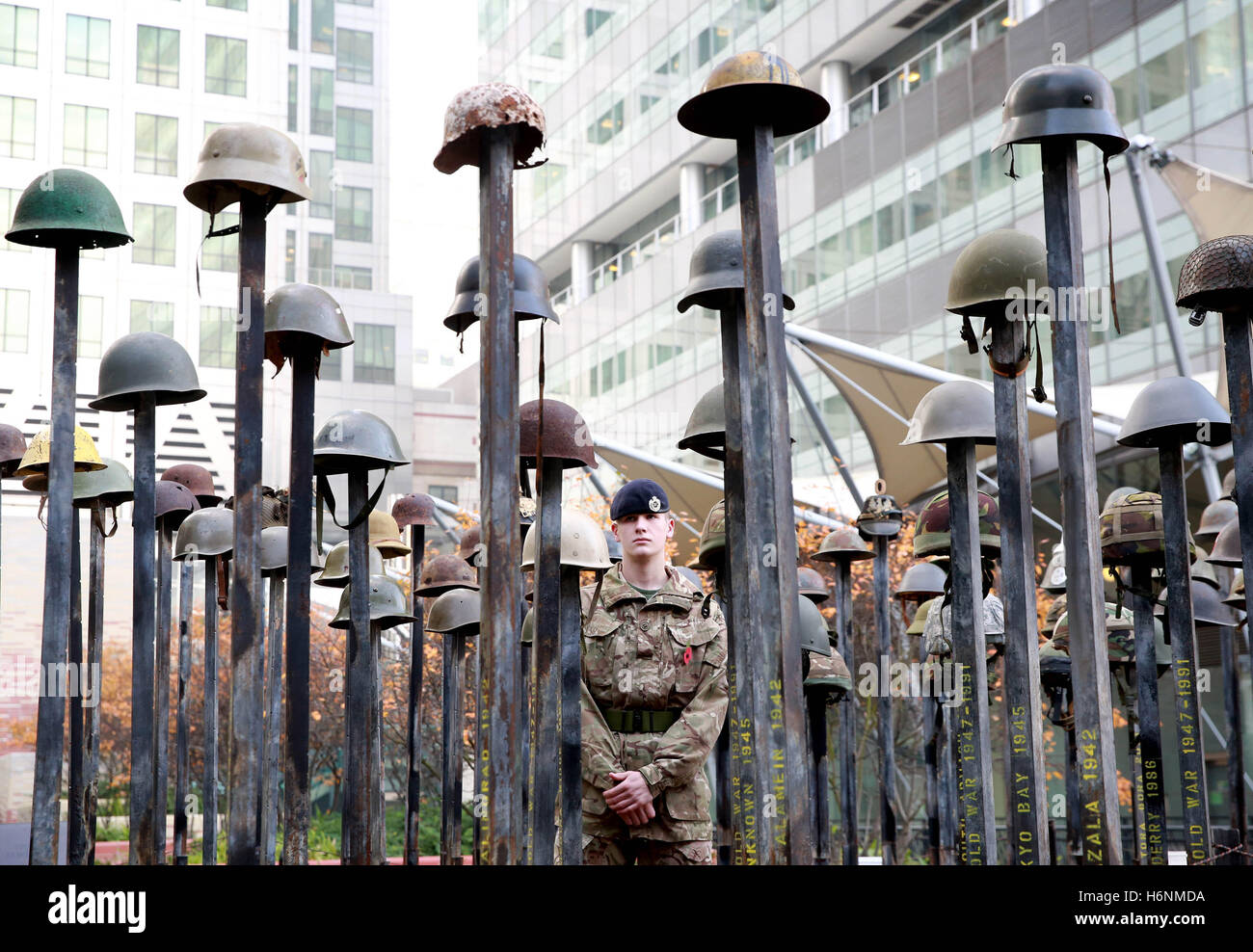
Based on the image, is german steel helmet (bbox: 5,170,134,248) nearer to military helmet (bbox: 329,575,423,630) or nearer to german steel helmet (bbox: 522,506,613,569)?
german steel helmet (bbox: 522,506,613,569)

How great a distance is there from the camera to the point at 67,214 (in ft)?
16.3

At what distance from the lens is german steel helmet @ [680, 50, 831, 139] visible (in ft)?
13.0

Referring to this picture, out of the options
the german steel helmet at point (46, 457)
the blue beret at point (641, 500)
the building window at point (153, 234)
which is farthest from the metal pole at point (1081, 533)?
the building window at point (153, 234)

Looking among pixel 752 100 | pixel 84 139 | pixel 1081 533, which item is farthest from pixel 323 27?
pixel 1081 533

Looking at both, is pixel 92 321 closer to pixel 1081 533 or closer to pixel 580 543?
pixel 580 543

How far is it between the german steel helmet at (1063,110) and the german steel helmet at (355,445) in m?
3.03

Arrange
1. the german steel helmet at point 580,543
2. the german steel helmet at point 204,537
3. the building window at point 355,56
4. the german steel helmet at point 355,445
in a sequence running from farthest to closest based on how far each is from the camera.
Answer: the building window at point 355,56, the german steel helmet at point 204,537, the german steel helmet at point 580,543, the german steel helmet at point 355,445

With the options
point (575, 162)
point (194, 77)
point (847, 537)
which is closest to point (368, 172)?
point (575, 162)

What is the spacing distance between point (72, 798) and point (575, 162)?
34262 millimetres

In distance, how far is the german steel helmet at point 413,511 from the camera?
31.2ft

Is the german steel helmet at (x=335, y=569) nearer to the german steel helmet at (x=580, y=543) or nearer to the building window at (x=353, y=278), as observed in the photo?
the german steel helmet at (x=580, y=543)
